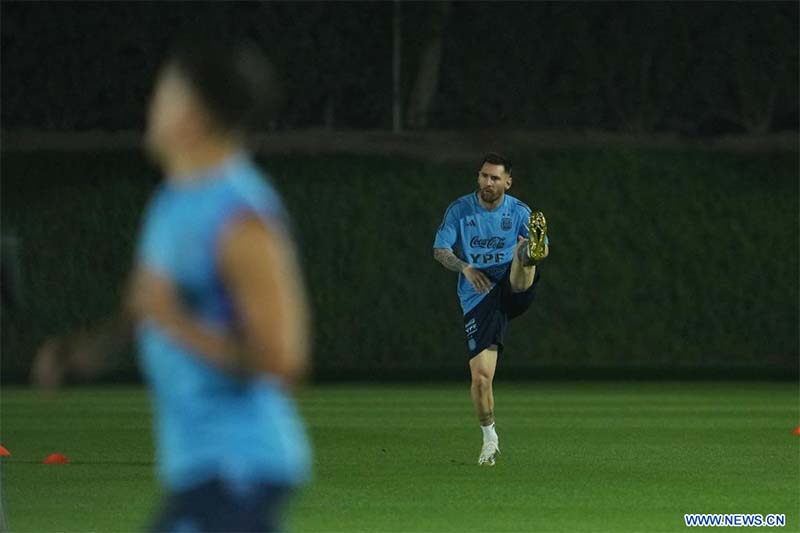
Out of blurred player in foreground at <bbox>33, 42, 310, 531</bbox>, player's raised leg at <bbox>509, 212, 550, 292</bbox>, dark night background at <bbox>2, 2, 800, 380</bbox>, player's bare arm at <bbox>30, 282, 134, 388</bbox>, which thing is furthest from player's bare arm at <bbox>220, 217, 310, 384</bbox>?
dark night background at <bbox>2, 2, 800, 380</bbox>

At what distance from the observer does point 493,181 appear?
49.1ft

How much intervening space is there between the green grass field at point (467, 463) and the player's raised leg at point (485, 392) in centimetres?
21

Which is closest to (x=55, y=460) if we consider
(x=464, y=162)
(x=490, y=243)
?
(x=490, y=243)

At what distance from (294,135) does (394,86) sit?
7.13 feet

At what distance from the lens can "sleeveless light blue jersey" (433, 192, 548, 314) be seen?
49.6 ft

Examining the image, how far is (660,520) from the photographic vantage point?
11656mm

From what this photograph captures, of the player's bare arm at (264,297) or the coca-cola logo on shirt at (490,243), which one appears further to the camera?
the coca-cola logo on shirt at (490,243)

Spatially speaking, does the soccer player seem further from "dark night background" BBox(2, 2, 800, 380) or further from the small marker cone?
"dark night background" BBox(2, 2, 800, 380)

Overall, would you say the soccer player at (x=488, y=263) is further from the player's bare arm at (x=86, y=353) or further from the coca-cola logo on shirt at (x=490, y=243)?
the player's bare arm at (x=86, y=353)

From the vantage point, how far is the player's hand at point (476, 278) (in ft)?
48.1

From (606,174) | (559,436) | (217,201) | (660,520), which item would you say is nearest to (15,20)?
(606,174)

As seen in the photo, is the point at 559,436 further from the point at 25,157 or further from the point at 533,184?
the point at 25,157

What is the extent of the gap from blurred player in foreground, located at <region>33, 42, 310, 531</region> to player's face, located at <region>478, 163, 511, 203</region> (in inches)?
392

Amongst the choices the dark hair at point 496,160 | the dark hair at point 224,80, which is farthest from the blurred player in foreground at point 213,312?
the dark hair at point 496,160
